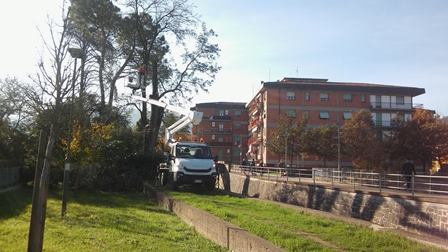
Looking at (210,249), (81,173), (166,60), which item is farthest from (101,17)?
(210,249)

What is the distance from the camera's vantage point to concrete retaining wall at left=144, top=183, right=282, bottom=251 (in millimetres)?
10222

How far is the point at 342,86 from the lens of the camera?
3125 inches

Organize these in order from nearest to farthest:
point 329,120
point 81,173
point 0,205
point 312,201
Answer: point 0,205
point 312,201
point 81,173
point 329,120

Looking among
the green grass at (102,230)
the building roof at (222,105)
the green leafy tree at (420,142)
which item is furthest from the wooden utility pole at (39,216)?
the building roof at (222,105)

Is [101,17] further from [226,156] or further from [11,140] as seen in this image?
[226,156]

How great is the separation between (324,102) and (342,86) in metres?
3.71

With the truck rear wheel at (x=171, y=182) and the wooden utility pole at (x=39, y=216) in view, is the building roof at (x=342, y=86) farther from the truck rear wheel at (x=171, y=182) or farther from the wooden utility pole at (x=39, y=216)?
the wooden utility pole at (x=39, y=216)

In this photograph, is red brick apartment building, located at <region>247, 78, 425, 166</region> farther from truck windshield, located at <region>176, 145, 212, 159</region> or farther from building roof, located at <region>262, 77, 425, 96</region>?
truck windshield, located at <region>176, 145, 212, 159</region>

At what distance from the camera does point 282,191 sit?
2928 cm

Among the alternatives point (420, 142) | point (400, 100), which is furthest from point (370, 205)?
point (400, 100)

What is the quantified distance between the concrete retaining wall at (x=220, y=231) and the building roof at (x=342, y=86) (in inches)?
2399

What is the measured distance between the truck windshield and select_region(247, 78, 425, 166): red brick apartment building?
48770 mm

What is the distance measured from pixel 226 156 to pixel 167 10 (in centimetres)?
7550

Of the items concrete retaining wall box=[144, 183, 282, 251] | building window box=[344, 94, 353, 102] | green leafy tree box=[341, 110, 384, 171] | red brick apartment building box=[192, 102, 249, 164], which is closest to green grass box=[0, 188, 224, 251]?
concrete retaining wall box=[144, 183, 282, 251]
